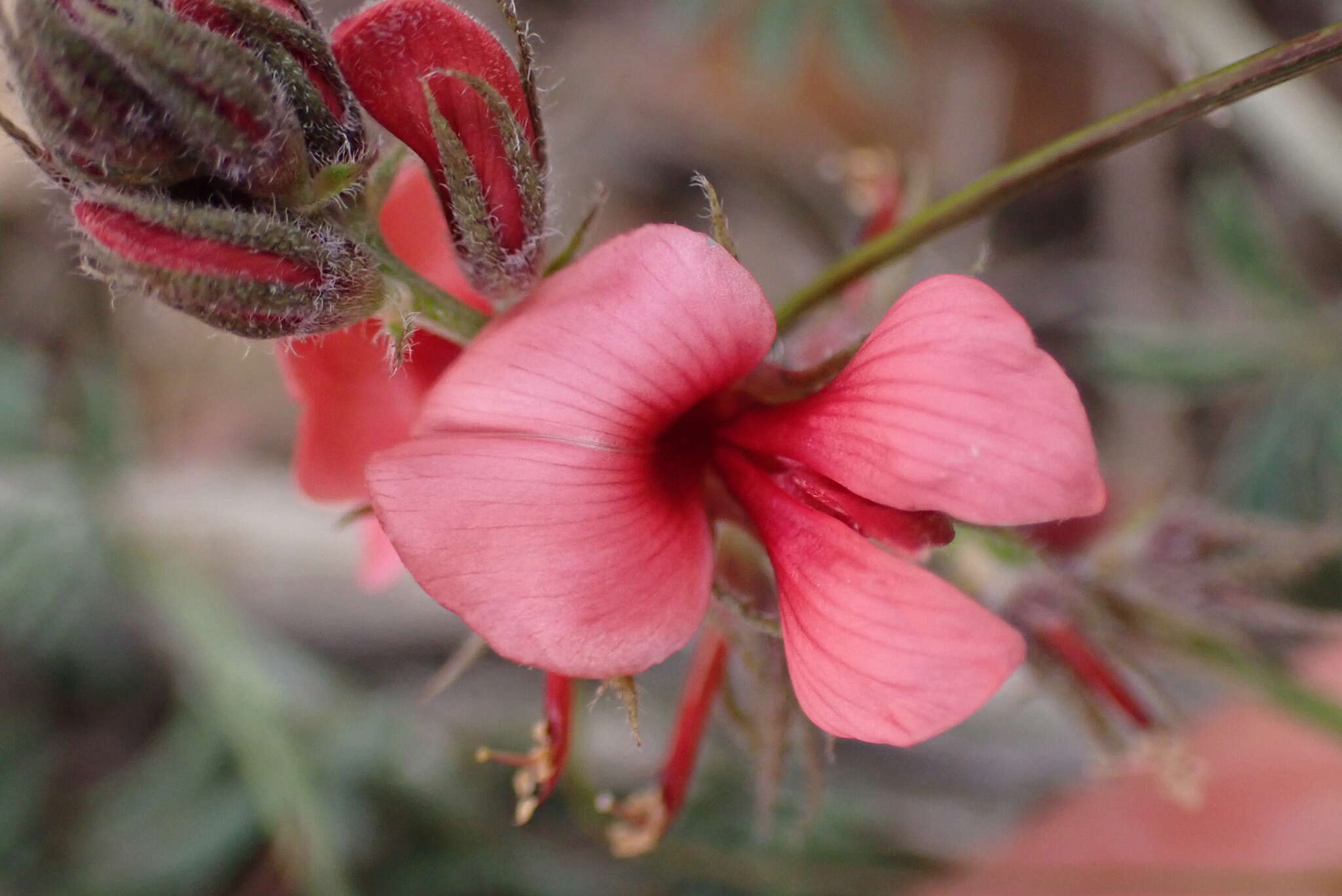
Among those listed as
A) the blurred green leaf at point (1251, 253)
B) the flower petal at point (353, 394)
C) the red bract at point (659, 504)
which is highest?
the red bract at point (659, 504)

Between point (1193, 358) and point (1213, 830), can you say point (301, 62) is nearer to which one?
point (1193, 358)

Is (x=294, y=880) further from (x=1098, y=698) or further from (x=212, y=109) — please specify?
(x=212, y=109)

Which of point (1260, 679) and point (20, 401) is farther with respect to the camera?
point (20, 401)

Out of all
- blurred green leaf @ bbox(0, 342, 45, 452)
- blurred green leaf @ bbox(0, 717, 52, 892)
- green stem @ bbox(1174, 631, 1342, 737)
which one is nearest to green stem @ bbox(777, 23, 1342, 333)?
green stem @ bbox(1174, 631, 1342, 737)

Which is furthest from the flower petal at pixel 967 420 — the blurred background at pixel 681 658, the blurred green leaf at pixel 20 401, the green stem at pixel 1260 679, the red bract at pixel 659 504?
the blurred green leaf at pixel 20 401

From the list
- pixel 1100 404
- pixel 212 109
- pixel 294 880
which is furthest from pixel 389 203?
pixel 1100 404

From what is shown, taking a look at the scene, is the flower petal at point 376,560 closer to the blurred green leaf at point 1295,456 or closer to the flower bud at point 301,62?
the flower bud at point 301,62

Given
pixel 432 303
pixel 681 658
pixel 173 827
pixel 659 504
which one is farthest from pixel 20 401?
pixel 659 504

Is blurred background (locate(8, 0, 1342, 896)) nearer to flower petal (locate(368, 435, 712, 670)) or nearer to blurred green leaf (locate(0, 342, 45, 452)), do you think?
blurred green leaf (locate(0, 342, 45, 452))
